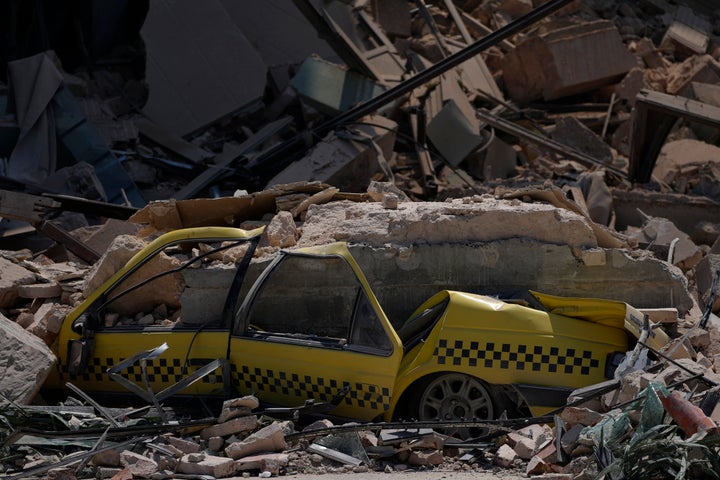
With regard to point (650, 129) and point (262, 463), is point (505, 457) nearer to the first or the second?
point (262, 463)

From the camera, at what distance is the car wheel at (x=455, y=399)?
726 cm

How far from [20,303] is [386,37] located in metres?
10.2

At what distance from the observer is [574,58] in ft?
57.2

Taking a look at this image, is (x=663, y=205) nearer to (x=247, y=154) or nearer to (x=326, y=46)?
(x=247, y=154)

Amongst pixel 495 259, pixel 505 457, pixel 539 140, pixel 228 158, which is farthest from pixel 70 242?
pixel 539 140

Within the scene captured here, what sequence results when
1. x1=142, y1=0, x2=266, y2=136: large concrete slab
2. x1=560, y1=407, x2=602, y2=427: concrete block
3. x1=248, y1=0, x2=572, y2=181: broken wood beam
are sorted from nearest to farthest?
x1=560, y1=407, x2=602, y2=427: concrete block → x1=248, y1=0, x2=572, y2=181: broken wood beam → x1=142, y1=0, x2=266, y2=136: large concrete slab

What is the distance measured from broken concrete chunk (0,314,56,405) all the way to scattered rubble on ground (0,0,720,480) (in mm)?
14

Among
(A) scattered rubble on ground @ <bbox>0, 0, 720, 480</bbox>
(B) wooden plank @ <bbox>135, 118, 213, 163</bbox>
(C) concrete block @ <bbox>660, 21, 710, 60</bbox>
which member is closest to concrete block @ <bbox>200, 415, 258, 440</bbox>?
(A) scattered rubble on ground @ <bbox>0, 0, 720, 480</bbox>

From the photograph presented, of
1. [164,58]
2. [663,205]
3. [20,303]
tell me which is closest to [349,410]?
[20,303]

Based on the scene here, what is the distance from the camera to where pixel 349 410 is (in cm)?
734

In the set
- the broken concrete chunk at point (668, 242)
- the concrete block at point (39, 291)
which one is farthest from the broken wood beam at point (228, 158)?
the broken concrete chunk at point (668, 242)

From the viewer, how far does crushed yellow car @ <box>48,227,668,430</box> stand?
23.5 ft

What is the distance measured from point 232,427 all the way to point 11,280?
276cm

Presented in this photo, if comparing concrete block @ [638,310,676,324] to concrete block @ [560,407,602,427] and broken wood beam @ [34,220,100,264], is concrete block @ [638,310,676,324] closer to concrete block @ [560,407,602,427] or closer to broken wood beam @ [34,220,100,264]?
concrete block @ [560,407,602,427]
